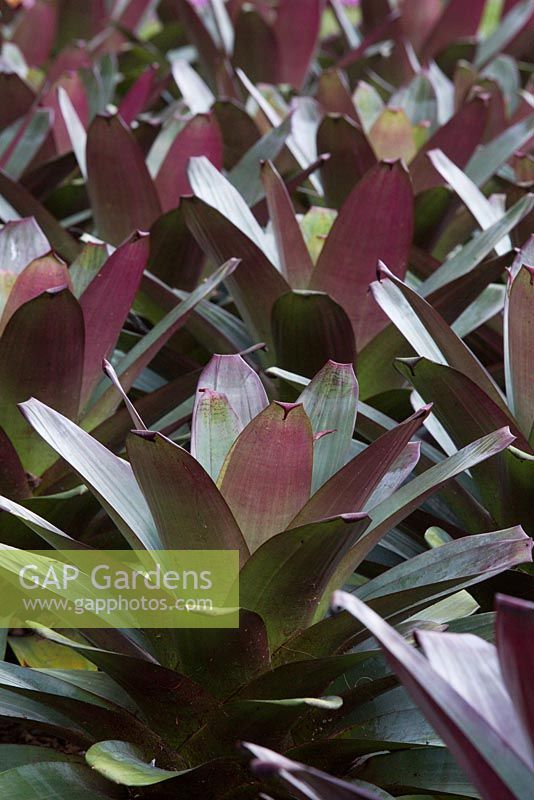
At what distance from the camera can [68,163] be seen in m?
1.82

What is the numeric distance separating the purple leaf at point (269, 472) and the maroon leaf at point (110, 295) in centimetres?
39

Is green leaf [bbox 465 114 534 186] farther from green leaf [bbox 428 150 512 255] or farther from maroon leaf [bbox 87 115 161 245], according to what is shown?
maroon leaf [bbox 87 115 161 245]

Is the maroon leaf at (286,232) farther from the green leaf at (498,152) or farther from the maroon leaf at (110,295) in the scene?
the green leaf at (498,152)

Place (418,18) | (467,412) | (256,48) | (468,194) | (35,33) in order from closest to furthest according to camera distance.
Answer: (467,412) → (468,194) → (256,48) → (35,33) → (418,18)

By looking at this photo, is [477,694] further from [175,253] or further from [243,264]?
[175,253]

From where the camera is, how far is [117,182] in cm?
161

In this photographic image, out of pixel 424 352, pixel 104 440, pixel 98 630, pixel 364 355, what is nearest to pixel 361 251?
pixel 364 355

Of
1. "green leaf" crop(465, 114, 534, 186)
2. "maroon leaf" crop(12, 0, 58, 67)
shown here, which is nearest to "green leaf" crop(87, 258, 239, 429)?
"green leaf" crop(465, 114, 534, 186)

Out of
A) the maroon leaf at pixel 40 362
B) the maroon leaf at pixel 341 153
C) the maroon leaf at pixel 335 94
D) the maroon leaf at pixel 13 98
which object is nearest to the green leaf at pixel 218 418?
the maroon leaf at pixel 40 362

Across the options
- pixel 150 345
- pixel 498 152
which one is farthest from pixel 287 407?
pixel 498 152

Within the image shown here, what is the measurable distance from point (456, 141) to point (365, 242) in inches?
21.2

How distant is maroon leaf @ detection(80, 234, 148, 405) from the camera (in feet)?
4.05

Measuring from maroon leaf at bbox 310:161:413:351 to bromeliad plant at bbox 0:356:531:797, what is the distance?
0.40 metres

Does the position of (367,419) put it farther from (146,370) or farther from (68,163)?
(68,163)
